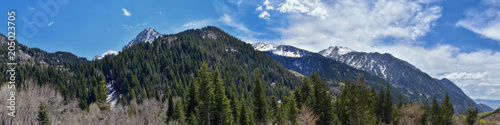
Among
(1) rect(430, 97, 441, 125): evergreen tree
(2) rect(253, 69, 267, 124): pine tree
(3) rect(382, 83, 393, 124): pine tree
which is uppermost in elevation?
(2) rect(253, 69, 267, 124): pine tree

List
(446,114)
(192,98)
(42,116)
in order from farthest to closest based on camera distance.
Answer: (446,114), (192,98), (42,116)

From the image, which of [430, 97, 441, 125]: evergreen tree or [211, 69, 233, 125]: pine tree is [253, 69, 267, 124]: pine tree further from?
[430, 97, 441, 125]: evergreen tree

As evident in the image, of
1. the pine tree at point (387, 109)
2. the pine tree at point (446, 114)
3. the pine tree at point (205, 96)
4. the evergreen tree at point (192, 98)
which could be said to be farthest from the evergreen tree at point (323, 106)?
the pine tree at point (446, 114)

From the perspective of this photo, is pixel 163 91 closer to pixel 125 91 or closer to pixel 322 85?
pixel 125 91

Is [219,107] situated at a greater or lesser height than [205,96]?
lesser

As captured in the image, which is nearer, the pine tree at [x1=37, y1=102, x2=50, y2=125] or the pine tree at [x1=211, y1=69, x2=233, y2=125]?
the pine tree at [x1=37, y1=102, x2=50, y2=125]

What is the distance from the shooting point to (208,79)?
164 feet

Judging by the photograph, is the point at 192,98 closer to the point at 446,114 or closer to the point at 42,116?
the point at 42,116

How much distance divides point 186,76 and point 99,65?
225 feet

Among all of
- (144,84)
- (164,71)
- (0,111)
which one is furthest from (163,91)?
(0,111)

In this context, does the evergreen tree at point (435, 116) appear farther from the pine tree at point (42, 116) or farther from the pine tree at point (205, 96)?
the pine tree at point (42, 116)

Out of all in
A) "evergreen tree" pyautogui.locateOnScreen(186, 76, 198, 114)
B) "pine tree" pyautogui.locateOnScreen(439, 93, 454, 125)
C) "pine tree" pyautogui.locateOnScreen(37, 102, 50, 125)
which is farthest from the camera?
"pine tree" pyautogui.locateOnScreen(439, 93, 454, 125)

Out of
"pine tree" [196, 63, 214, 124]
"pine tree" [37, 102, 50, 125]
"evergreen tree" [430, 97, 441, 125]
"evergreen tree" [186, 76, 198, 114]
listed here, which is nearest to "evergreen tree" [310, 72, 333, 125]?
"pine tree" [196, 63, 214, 124]

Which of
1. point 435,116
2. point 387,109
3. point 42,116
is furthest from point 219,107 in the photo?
point 435,116
